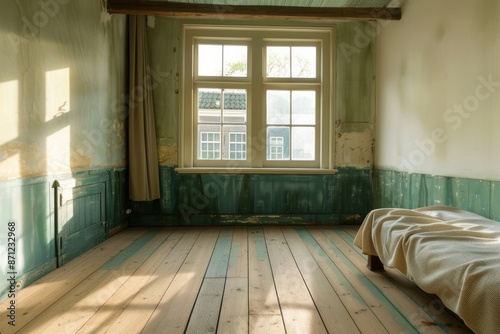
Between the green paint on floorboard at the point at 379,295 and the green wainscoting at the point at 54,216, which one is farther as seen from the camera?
the green wainscoting at the point at 54,216

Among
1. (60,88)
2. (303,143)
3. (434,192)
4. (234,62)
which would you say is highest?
(234,62)

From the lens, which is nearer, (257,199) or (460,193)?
(460,193)

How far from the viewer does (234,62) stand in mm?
4625

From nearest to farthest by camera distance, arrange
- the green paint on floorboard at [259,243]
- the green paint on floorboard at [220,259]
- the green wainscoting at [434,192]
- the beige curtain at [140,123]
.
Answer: the green wainscoting at [434,192], the green paint on floorboard at [220,259], the green paint on floorboard at [259,243], the beige curtain at [140,123]

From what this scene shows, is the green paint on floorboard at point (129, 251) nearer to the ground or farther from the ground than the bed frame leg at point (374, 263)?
nearer to the ground

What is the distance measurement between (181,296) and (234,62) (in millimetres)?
→ 3313

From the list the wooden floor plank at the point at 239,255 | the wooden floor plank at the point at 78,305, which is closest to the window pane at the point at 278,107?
the wooden floor plank at the point at 239,255

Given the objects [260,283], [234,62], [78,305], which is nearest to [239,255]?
[260,283]

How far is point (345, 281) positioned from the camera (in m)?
2.54

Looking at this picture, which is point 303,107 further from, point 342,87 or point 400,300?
point 400,300

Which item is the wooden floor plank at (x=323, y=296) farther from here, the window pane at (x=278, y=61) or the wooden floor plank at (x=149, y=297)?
the window pane at (x=278, y=61)

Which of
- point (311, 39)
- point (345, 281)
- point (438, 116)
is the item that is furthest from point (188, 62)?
point (345, 281)

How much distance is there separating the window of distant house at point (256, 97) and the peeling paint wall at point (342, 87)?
0.44ft

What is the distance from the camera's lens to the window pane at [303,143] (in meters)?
4.68
